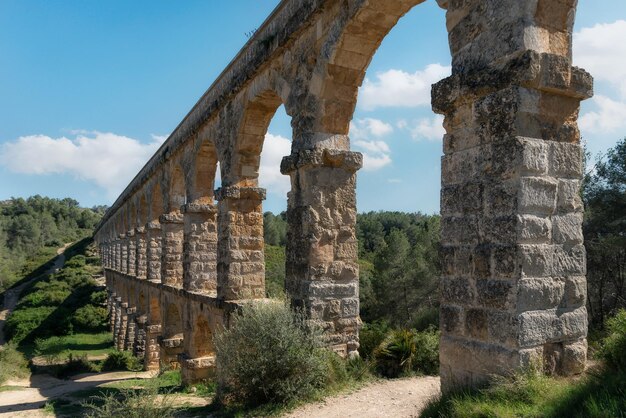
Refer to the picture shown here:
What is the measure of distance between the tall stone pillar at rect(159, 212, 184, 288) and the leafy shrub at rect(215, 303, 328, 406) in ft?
24.6

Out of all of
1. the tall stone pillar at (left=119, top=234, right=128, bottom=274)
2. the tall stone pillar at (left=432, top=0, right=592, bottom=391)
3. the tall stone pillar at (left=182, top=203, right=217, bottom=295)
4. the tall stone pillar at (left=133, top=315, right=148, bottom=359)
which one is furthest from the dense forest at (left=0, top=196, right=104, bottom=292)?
the tall stone pillar at (left=432, top=0, right=592, bottom=391)

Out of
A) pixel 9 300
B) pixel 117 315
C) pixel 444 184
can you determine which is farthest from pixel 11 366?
pixel 9 300

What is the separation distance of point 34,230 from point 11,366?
49.4 metres

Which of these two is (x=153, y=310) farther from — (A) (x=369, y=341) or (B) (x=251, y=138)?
(A) (x=369, y=341)

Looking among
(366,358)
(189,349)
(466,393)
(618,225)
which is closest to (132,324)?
(189,349)

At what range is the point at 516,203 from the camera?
3105 mm

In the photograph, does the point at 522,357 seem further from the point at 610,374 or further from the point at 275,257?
the point at 275,257

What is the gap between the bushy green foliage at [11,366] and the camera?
16.1 metres

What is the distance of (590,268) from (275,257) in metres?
25.5

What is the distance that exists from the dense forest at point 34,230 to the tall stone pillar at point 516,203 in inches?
1817

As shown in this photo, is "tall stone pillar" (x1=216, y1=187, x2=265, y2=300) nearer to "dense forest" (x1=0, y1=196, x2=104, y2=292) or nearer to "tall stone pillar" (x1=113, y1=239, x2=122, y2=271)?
"tall stone pillar" (x1=113, y1=239, x2=122, y2=271)

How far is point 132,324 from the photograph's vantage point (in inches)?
746

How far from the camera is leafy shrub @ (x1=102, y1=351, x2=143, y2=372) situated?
16142 mm

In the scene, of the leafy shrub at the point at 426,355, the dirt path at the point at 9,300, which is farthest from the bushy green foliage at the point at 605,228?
the dirt path at the point at 9,300
